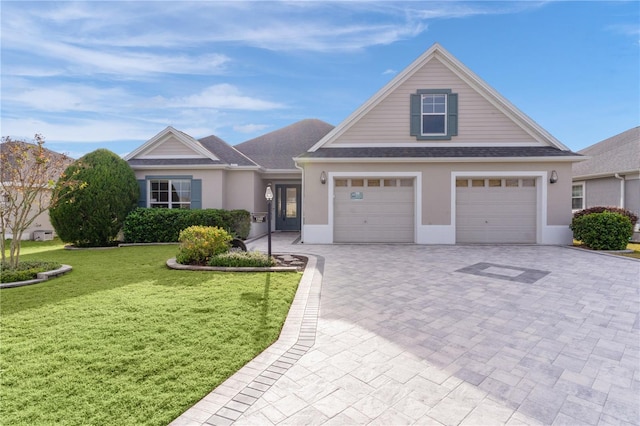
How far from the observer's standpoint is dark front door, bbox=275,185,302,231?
17.3m

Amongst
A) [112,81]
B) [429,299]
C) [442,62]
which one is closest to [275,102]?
[112,81]

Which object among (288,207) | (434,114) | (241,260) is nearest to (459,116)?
(434,114)

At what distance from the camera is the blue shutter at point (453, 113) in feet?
40.5

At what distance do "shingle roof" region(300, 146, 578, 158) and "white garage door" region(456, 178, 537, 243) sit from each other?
1.02 meters

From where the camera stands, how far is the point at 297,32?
1002cm

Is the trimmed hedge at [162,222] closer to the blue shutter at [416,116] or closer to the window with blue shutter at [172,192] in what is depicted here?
the window with blue shutter at [172,192]

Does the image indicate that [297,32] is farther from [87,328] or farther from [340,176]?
[87,328]

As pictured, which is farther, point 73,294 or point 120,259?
point 120,259

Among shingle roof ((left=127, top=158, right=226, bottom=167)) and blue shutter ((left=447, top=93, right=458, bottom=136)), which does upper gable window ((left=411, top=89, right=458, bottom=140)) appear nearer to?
blue shutter ((left=447, top=93, right=458, bottom=136))

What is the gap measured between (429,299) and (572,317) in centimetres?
204

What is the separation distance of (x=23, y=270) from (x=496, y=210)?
1470 centimetres

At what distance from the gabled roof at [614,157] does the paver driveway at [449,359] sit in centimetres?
1224

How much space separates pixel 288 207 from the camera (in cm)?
1745

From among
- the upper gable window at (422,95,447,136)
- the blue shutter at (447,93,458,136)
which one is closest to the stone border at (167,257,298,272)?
the upper gable window at (422,95,447,136)
